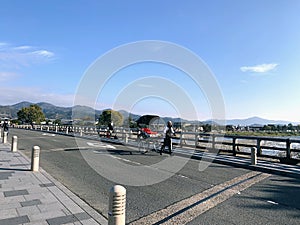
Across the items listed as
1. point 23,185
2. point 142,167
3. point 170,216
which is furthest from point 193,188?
point 23,185

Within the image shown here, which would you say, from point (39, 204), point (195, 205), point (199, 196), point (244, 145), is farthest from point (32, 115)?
point (195, 205)

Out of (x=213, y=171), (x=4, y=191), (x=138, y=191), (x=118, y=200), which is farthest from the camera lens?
(x=213, y=171)

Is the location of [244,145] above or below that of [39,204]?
above

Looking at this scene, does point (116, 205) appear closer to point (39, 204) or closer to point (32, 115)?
point (39, 204)

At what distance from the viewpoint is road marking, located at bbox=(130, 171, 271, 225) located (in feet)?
16.0

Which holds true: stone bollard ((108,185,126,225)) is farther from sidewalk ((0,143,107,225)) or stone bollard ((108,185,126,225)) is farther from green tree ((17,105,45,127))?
green tree ((17,105,45,127))

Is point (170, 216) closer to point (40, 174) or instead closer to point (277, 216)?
point (277, 216)

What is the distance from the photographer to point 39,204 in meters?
5.45

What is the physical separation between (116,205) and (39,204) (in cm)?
279

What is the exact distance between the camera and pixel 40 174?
8438 mm

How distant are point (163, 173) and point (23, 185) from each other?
4.59 m

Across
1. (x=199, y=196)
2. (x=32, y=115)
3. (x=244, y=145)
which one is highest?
(x=32, y=115)

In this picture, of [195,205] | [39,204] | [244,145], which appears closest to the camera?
[39,204]

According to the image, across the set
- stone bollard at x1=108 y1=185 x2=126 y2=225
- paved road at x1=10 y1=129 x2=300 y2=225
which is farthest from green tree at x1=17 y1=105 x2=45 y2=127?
stone bollard at x1=108 y1=185 x2=126 y2=225
